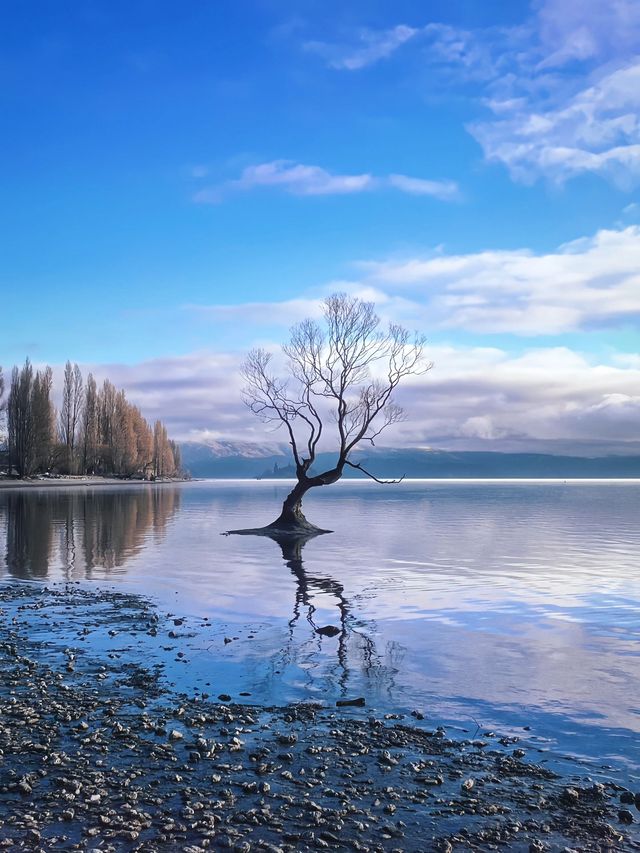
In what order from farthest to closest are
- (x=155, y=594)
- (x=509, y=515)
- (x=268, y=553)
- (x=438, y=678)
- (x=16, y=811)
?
1. (x=509, y=515)
2. (x=268, y=553)
3. (x=155, y=594)
4. (x=438, y=678)
5. (x=16, y=811)

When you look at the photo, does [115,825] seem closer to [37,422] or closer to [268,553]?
[268,553]

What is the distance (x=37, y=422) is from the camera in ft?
403

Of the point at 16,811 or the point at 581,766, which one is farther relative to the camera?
the point at 581,766

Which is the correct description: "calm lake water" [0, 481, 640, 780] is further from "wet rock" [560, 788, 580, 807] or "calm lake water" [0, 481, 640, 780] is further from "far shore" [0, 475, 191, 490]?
"far shore" [0, 475, 191, 490]

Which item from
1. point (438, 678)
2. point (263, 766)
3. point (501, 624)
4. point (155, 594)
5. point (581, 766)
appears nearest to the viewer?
point (263, 766)

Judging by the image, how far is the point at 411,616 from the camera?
20984 mm

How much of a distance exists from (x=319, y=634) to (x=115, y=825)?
10.6 metres

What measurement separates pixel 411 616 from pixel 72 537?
28416 mm

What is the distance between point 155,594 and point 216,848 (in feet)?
57.4

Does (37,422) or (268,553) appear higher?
(37,422)

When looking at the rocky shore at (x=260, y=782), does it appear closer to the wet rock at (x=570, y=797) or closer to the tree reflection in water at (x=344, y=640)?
the wet rock at (x=570, y=797)

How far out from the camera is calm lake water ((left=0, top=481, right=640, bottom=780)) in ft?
42.0

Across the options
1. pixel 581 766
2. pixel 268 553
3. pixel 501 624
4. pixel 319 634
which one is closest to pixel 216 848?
pixel 581 766

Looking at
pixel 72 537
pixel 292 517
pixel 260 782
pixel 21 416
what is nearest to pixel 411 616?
pixel 260 782
